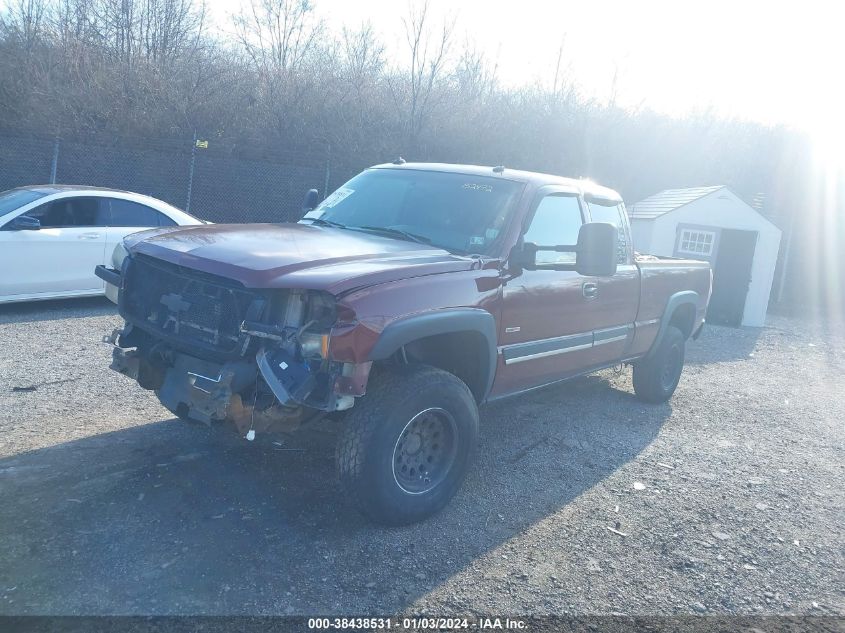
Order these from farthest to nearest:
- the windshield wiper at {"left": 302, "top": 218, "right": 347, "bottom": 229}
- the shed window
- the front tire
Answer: the shed window → the windshield wiper at {"left": 302, "top": 218, "right": 347, "bottom": 229} → the front tire

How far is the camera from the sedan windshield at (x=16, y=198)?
28.3ft

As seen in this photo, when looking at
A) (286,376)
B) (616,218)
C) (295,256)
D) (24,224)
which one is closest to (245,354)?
(286,376)

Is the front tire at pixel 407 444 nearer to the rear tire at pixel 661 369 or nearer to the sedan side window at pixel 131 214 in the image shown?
the rear tire at pixel 661 369

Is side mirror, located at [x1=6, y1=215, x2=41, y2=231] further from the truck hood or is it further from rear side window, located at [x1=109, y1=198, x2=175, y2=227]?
the truck hood

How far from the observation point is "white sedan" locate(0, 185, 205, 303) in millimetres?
8594

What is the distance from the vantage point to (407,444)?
13.9ft

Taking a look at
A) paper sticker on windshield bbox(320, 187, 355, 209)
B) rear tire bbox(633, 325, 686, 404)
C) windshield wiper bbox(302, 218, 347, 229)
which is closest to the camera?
windshield wiper bbox(302, 218, 347, 229)

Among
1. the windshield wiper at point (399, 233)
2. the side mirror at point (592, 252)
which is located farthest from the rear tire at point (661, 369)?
the windshield wiper at point (399, 233)

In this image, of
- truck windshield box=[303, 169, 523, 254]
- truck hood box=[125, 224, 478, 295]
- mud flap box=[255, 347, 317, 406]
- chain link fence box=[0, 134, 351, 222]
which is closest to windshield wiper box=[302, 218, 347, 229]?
truck windshield box=[303, 169, 523, 254]

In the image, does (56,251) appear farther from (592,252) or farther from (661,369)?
(661,369)

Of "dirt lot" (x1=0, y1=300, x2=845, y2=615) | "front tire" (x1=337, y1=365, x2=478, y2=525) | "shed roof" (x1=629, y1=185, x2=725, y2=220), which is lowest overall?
"dirt lot" (x1=0, y1=300, x2=845, y2=615)

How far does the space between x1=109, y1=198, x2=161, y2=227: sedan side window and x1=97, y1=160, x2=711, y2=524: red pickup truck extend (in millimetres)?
4705

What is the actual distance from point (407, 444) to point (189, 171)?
1244 cm

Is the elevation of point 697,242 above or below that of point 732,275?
above
